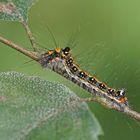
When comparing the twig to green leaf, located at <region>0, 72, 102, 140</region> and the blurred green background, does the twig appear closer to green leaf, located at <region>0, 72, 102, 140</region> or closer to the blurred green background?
green leaf, located at <region>0, 72, 102, 140</region>

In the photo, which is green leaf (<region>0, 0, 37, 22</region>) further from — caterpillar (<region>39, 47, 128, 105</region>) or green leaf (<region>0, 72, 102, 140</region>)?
green leaf (<region>0, 72, 102, 140</region>)

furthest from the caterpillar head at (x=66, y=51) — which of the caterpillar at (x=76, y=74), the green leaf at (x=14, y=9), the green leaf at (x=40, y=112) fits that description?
the green leaf at (x=40, y=112)

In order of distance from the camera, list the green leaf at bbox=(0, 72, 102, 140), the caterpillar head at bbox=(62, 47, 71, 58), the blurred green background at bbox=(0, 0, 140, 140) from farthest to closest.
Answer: the blurred green background at bbox=(0, 0, 140, 140) → the caterpillar head at bbox=(62, 47, 71, 58) → the green leaf at bbox=(0, 72, 102, 140)

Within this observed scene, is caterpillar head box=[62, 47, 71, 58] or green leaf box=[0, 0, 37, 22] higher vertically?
green leaf box=[0, 0, 37, 22]

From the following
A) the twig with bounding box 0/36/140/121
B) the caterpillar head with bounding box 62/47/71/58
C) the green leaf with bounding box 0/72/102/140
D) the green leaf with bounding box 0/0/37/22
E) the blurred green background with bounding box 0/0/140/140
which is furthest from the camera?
the blurred green background with bounding box 0/0/140/140

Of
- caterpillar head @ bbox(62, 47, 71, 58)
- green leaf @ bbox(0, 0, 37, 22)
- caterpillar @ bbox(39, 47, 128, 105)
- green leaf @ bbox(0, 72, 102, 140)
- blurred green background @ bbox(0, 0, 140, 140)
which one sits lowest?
green leaf @ bbox(0, 72, 102, 140)

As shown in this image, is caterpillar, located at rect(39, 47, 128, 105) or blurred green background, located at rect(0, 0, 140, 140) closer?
caterpillar, located at rect(39, 47, 128, 105)

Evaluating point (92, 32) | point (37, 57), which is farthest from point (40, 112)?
point (92, 32)

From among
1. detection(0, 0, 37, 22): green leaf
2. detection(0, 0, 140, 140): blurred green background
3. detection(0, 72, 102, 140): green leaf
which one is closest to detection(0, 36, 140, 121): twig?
detection(0, 72, 102, 140): green leaf
